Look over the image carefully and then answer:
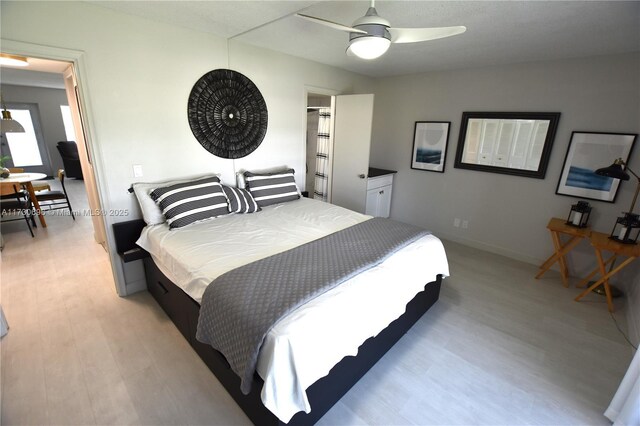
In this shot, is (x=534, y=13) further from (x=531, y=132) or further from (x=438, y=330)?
(x=438, y=330)

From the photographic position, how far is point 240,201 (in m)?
2.77

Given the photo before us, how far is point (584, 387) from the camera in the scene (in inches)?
70.1

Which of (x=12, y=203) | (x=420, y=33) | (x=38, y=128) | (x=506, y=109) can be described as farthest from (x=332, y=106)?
(x=38, y=128)

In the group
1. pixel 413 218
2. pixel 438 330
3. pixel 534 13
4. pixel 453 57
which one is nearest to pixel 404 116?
pixel 453 57

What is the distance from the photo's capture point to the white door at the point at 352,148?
3688mm

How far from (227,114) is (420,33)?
2015 millimetres

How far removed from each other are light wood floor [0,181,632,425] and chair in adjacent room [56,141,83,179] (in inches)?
231

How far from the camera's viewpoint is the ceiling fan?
1523 mm

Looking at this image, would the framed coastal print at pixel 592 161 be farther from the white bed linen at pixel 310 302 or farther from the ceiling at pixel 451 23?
the white bed linen at pixel 310 302

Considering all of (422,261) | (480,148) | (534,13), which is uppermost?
(534,13)

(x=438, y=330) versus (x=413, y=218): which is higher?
(x=413, y=218)

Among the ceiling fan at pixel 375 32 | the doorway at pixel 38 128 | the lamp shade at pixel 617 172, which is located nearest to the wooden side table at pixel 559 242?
the lamp shade at pixel 617 172

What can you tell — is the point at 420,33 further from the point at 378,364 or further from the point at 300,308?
the point at 378,364

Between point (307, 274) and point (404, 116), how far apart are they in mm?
3441
